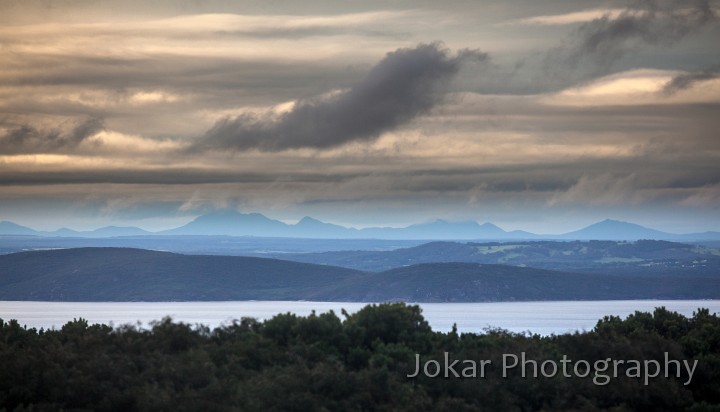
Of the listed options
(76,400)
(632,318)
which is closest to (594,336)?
(632,318)

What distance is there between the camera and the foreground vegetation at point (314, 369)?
42094 mm

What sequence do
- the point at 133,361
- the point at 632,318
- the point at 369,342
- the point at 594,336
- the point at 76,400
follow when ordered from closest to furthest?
the point at 76,400, the point at 133,361, the point at 369,342, the point at 594,336, the point at 632,318

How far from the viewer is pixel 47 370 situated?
139ft

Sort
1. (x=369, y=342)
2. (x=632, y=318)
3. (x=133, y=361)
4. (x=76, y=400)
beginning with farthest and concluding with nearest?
1. (x=632, y=318)
2. (x=369, y=342)
3. (x=133, y=361)
4. (x=76, y=400)

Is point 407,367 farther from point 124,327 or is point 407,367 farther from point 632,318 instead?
point 632,318

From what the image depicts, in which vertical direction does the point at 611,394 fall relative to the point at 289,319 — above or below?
below

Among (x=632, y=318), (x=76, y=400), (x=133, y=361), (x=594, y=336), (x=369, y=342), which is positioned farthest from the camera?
(x=632, y=318)

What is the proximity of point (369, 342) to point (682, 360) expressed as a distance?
15693 millimetres

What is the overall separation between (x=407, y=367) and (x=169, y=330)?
12.5m

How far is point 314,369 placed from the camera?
1790 inches

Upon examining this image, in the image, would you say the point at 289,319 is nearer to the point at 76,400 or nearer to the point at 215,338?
the point at 215,338

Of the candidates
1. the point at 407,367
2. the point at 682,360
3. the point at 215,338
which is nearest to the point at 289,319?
the point at 215,338

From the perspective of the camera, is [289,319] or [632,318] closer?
[289,319]

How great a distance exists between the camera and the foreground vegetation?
42.1 metres
